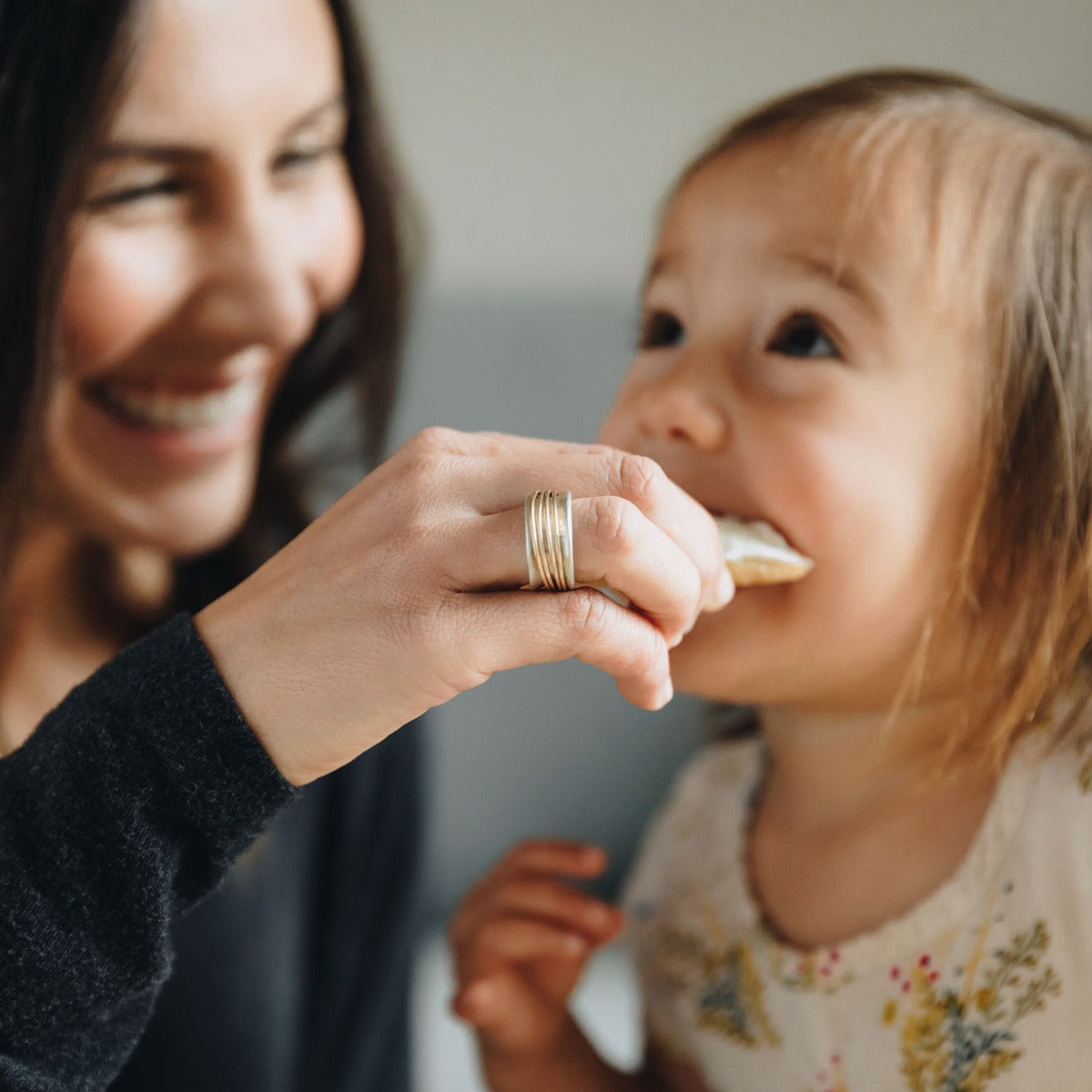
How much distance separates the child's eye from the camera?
840 millimetres

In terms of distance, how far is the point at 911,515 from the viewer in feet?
2.40

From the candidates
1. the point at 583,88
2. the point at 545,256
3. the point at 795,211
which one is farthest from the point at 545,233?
the point at 795,211

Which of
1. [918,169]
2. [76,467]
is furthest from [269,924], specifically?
[918,169]

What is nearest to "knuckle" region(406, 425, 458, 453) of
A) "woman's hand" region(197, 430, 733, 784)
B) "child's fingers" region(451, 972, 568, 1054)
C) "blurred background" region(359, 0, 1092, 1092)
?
"woman's hand" region(197, 430, 733, 784)

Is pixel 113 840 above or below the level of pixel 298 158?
below

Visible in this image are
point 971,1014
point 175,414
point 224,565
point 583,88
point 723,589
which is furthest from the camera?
point 583,88

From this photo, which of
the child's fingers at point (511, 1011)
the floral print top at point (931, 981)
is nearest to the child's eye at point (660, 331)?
the floral print top at point (931, 981)

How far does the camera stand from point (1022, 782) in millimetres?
732

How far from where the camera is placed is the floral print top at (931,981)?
0.68 meters

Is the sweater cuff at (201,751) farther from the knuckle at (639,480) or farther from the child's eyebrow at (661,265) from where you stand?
the child's eyebrow at (661,265)

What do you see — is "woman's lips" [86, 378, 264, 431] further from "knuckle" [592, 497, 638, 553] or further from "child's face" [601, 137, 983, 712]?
"knuckle" [592, 497, 638, 553]

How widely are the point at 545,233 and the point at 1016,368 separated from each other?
3.56 ft

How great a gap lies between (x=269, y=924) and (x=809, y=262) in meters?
0.77

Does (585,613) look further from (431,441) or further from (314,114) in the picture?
(314,114)
